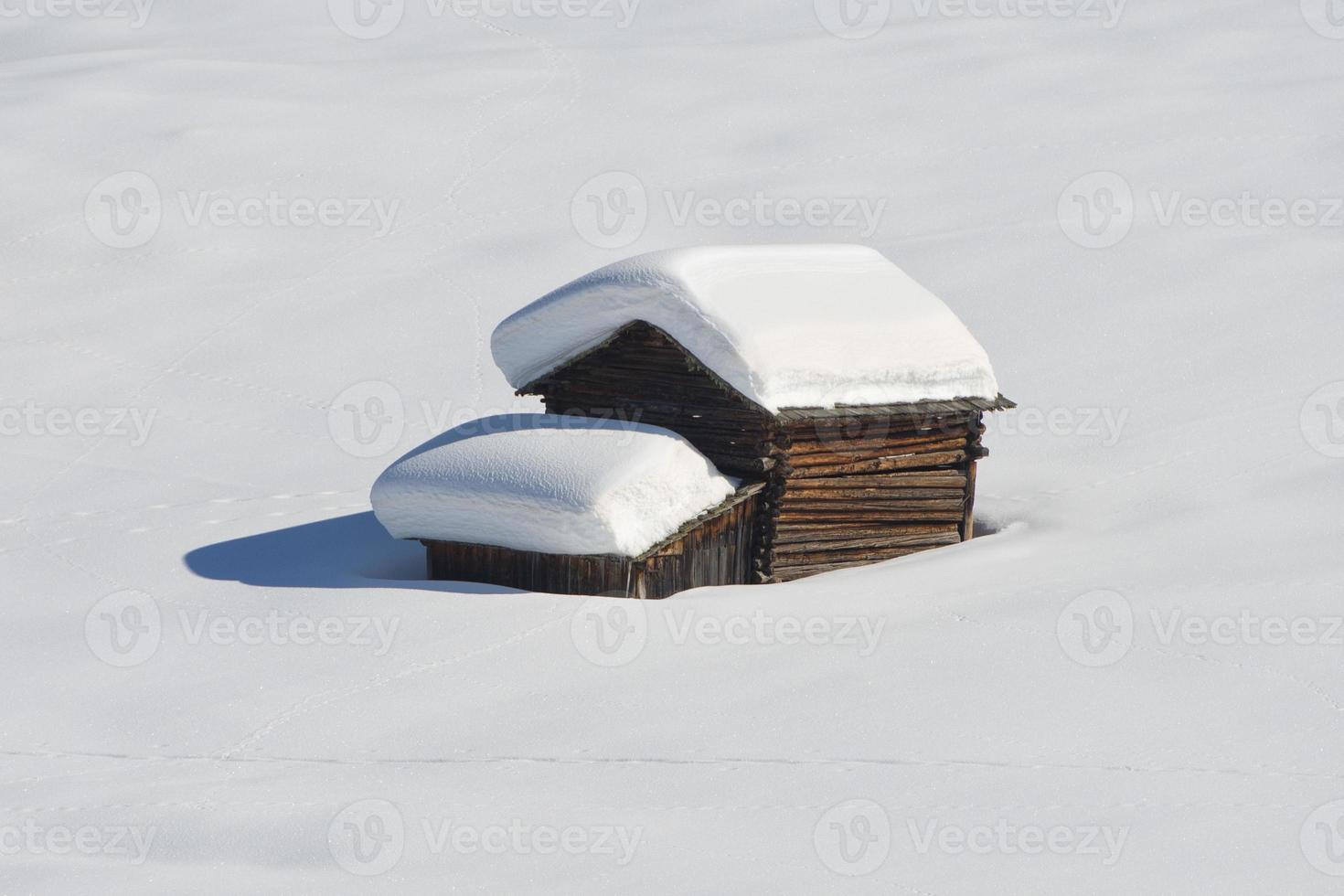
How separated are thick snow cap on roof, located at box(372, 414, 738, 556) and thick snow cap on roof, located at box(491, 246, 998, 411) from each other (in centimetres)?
96

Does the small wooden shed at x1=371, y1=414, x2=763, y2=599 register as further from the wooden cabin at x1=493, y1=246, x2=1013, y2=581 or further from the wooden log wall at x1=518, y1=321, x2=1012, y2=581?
the wooden cabin at x1=493, y1=246, x2=1013, y2=581

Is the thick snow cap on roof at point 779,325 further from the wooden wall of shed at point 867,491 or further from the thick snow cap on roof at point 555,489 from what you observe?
the thick snow cap on roof at point 555,489

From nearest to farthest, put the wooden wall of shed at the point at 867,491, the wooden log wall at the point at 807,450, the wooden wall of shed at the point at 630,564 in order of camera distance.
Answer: the wooden wall of shed at the point at 630,564 → the wooden log wall at the point at 807,450 → the wooden wall of shed at the point at 867,491

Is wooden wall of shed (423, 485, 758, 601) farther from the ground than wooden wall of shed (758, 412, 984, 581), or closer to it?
closer to it

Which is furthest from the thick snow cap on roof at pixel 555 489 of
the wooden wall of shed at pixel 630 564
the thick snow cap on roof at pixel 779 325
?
the thick snow cap on roof at pixel 779 325

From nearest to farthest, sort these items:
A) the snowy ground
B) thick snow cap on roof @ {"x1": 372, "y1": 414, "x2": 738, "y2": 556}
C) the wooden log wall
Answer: the snowy ground → thick snow cap on roof @ {"x1": 372, "y1": 414, "x2": 738, "y2": 556} → the wooden log wall

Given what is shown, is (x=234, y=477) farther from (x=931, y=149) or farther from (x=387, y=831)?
(x=931, y=149)

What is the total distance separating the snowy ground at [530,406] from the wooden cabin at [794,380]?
69 cm

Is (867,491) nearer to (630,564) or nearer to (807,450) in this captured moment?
(807,450)

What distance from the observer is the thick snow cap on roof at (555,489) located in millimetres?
12823

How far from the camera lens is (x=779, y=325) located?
45.8ft

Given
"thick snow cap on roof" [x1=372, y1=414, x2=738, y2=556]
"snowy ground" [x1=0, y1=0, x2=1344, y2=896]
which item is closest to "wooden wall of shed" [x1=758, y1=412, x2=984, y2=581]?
"snowy ground" [x1=0, y1=0, x2=1344, y2=896]

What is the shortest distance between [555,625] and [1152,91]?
22.3 meters

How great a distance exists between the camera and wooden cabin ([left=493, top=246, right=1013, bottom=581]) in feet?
45.5
